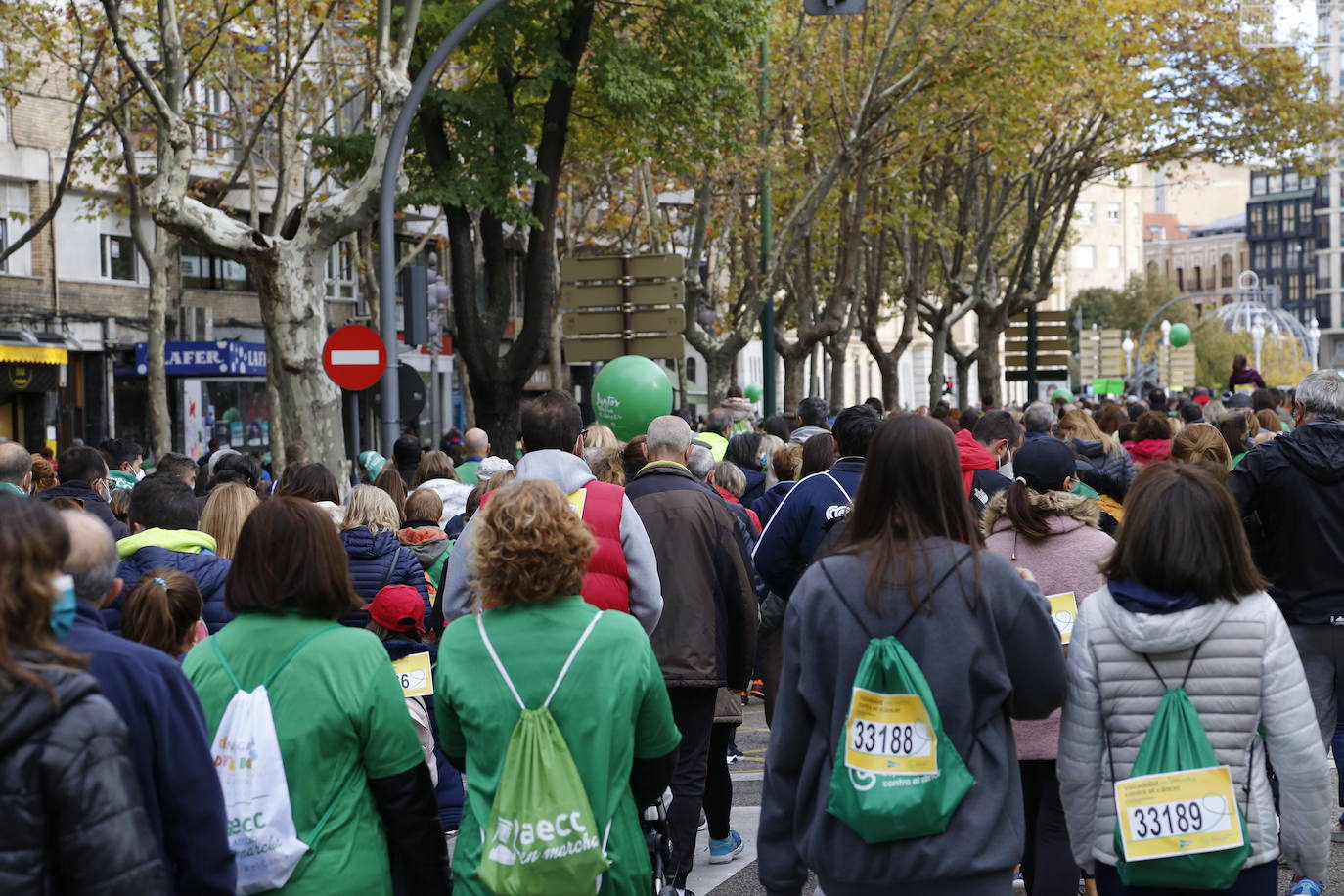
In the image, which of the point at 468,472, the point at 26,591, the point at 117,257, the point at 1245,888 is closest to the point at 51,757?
the point at 26,591

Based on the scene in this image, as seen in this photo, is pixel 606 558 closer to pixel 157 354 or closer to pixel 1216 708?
pixel 1216 708

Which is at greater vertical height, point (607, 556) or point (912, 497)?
point (912, 497)

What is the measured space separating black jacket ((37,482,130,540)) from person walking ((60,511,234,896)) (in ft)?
17.6

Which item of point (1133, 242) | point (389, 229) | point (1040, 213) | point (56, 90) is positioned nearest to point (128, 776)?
point (389, 229)

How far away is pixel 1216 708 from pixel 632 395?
882 centimetres

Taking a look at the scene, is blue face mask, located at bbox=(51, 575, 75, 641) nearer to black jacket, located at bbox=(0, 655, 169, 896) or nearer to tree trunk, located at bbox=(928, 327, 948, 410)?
black jacket, located at bbox=(0, 655, 169, 896)

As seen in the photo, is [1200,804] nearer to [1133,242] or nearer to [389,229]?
[389,229]

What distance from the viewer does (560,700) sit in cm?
426

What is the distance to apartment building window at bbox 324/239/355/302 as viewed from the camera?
3900 cm

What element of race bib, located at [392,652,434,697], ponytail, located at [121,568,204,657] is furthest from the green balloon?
ponytail, located at [121,568,204,657]

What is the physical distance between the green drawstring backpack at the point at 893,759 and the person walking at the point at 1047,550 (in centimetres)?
190

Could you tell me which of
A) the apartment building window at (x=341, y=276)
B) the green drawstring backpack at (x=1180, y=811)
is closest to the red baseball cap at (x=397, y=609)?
the green drawstring backpack at (x=1180, y=811)

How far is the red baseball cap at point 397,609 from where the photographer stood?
6977 mm

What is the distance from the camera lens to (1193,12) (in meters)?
29.1
